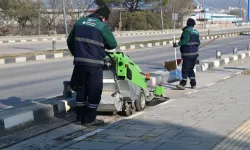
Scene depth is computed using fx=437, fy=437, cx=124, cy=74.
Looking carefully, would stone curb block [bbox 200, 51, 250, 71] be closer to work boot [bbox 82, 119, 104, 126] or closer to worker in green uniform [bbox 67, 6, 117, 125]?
work boot [bbox 82, 119, 104, 126]

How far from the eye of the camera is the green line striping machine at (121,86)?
6.57m

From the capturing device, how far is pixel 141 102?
23.7 ft

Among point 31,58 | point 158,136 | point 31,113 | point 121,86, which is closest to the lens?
point 158,136

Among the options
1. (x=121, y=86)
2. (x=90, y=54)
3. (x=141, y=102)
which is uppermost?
(x=90, y=54)

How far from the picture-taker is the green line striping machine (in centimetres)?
657

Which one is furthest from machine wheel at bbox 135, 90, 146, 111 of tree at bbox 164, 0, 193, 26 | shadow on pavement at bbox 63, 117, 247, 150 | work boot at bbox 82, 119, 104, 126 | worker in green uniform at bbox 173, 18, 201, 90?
tree at bbox 164, 0, 193, 26

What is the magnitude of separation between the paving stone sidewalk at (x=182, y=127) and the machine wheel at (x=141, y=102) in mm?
223

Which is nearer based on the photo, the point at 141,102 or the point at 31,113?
the point at 31,113

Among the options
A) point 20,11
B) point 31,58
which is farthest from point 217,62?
point 20,11

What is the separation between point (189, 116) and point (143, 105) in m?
1.02

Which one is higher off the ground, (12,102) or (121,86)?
(121,86)

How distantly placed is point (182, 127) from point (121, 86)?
144 centimetres

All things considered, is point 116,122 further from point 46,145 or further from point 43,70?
point 43,70

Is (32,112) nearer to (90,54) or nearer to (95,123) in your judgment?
(95,123)
